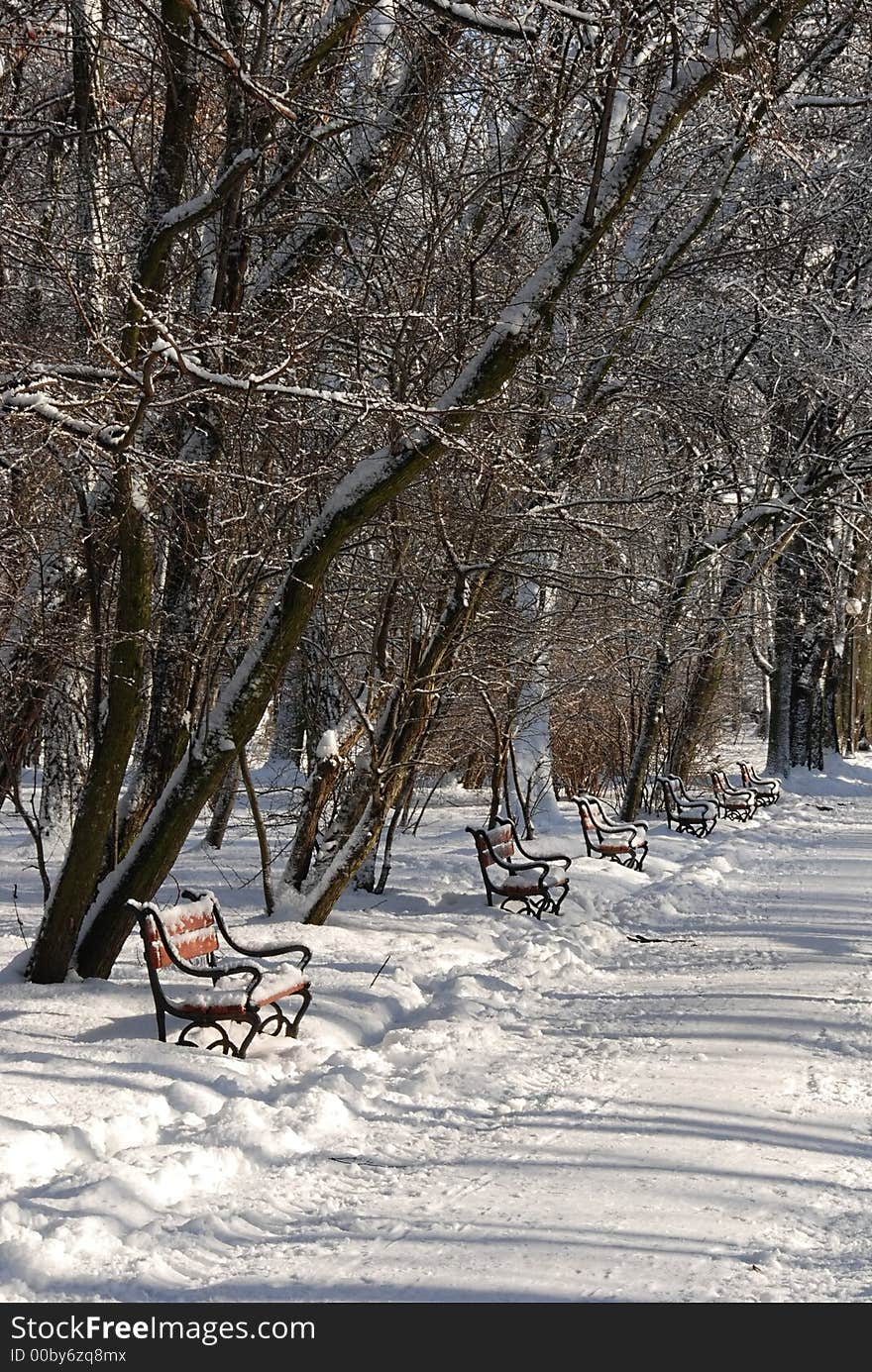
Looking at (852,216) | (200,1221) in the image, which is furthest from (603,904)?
(852,216)

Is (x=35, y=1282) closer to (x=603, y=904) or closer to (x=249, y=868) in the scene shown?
(x=603, y=904)

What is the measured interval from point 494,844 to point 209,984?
4.53m

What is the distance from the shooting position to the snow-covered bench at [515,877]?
36.3ft

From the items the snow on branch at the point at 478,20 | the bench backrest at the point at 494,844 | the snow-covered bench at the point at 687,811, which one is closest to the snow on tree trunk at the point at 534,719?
the bench backrest at the point at 494,844

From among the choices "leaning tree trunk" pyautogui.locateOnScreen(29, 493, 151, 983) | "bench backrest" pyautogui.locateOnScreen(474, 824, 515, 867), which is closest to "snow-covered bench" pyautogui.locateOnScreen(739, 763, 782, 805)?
"bench backrest" pyautogui.locateOnScreen(474, 824, 515, 867)

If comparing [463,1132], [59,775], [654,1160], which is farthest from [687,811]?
[654,1160]

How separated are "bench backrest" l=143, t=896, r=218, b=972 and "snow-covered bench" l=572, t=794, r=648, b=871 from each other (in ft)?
23.9

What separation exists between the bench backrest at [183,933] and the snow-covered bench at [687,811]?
12.1 meters

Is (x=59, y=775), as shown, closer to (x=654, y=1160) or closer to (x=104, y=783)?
(x=104, y=783)

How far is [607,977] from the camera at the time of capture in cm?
893

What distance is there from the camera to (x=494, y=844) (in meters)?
11.9

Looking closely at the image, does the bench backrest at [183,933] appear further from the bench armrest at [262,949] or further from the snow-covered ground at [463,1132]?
the snow-covered ground at [463,1132]

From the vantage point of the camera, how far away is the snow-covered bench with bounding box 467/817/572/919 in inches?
436

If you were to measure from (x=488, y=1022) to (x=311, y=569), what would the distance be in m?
2.82
